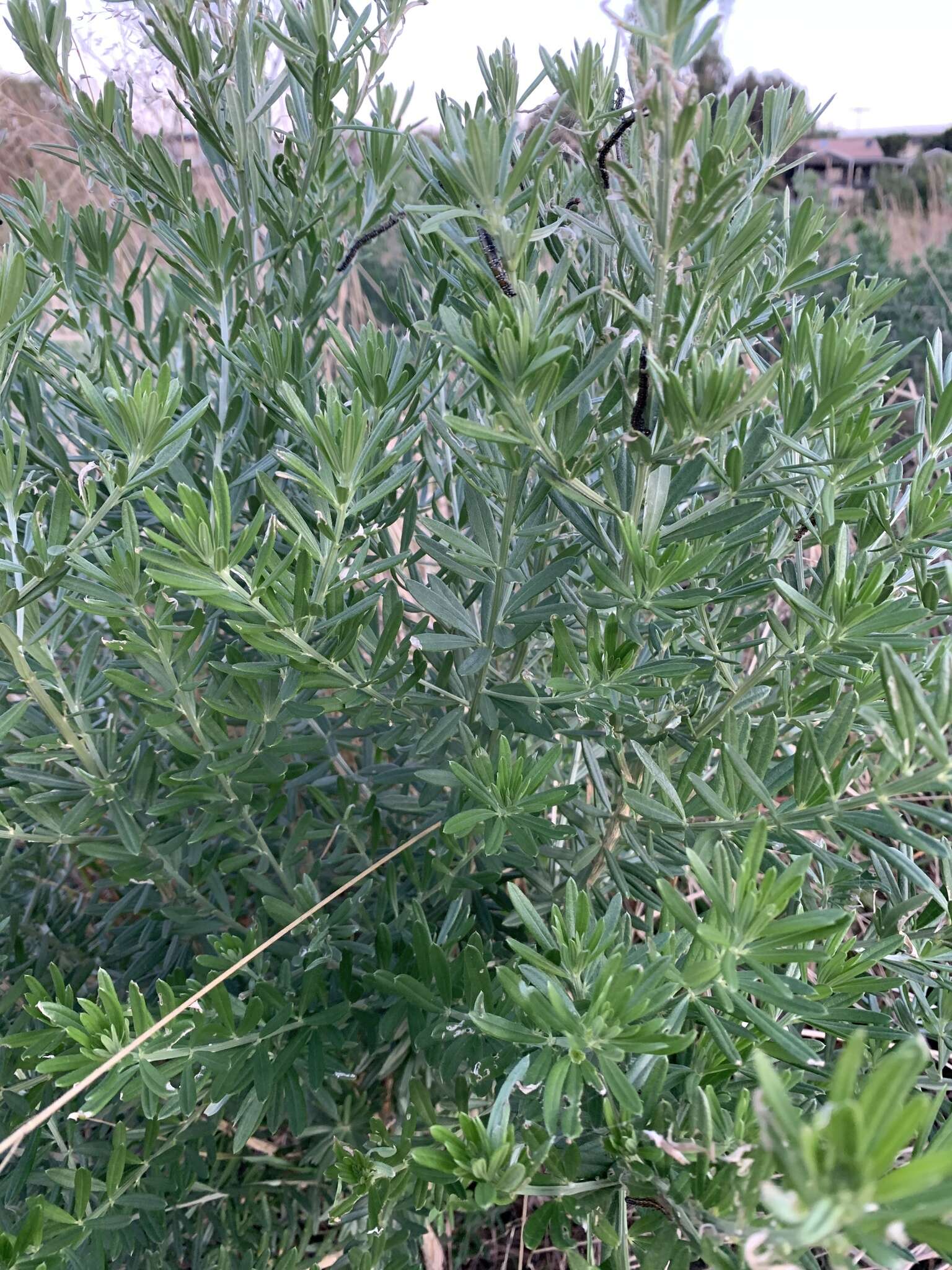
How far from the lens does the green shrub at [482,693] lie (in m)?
0.78

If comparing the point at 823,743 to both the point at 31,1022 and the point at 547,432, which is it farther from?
the point at 31,1022

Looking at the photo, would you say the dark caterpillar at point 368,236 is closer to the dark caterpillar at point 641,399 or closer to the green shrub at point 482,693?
the green shrub at point 482,693

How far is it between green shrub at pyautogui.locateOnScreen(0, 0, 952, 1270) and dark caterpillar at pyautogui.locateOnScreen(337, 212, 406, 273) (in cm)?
2

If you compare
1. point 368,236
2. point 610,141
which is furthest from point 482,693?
point 368,236

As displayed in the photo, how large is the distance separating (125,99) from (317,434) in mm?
915

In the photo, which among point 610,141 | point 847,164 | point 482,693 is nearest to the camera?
point 610,141

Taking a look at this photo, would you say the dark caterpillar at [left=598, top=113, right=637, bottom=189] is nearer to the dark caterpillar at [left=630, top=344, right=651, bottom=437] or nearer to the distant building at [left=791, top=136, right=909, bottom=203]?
the dark caterpillar at [left=630, top=344, right=651, bottom=437]

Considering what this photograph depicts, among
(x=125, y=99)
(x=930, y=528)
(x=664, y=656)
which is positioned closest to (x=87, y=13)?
(x=125, y=99)

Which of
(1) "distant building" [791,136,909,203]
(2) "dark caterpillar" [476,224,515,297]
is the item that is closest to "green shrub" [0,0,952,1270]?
(2) "dark caterpillar" [476,224,515,297]

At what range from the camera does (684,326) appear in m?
0.81

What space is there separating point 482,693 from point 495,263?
49cm

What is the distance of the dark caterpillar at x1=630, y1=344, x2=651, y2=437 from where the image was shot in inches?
34.9

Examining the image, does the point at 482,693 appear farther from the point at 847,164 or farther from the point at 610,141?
the point at 847,164

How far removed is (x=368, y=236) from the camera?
4.50ft
